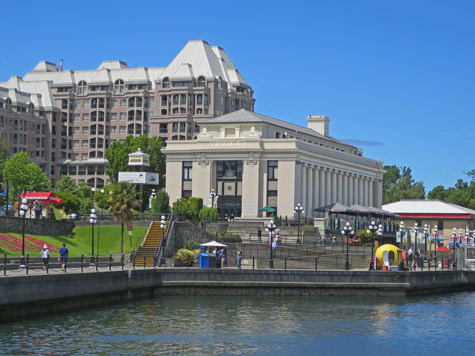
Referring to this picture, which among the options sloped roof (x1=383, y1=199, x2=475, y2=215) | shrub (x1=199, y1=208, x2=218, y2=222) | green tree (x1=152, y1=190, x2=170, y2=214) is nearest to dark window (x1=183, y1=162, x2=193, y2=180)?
shrub (x1=199, y1=208, x2=218, y2=222)

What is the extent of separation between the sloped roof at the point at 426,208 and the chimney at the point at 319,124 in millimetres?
19618

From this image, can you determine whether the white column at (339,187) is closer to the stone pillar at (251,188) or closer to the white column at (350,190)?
the white column at (350,190)

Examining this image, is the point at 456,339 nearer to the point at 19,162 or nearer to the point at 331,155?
the point at 331,155

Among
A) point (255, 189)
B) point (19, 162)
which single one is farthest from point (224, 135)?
point (19, 162)

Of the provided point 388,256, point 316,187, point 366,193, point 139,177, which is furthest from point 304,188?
point 388,256

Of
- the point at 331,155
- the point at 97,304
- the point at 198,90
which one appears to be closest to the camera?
the point at 97,304

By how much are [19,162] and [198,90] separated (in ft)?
184

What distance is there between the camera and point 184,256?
79.6m

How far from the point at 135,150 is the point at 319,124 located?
35.6 m

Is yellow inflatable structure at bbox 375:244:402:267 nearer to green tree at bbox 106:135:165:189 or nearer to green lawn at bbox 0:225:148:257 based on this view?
green lawn at bbox 0:225:148:257

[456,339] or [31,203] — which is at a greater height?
[31,203]

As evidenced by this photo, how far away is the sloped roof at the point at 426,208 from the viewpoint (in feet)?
539

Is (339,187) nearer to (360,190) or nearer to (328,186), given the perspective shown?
(328,186)

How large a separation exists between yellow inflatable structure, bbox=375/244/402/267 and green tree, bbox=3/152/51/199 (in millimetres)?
87342
